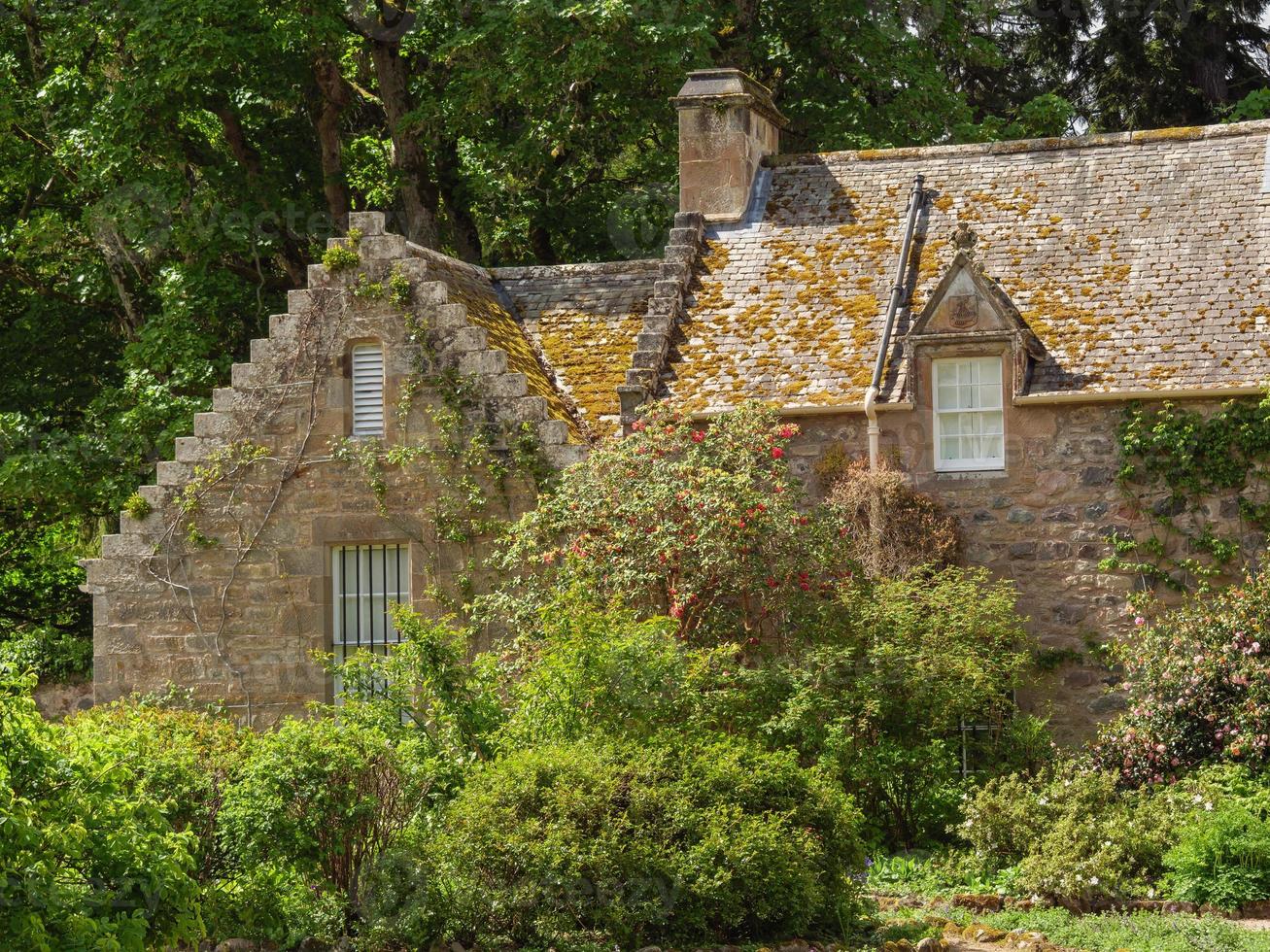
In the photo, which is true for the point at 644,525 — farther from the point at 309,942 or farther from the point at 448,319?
the point at 309,942

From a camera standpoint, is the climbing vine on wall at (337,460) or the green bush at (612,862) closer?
the green bush at (612,862)

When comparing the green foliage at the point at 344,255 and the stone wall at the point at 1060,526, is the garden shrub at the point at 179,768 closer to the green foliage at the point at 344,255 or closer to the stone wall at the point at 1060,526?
the green foliage at the point at 344,255

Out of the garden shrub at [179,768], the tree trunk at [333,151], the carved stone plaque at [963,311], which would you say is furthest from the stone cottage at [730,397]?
the tree trunk at [333,151]

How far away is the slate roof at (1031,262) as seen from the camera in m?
18.0

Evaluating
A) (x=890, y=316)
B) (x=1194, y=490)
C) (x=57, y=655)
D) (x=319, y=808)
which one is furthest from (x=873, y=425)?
(x=57, y=655)

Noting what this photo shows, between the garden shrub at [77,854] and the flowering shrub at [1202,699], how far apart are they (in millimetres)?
8516

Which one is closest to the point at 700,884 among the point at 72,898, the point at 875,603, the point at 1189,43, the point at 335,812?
the point at 335,812

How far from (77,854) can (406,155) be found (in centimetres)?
1881

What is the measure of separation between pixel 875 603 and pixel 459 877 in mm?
5924

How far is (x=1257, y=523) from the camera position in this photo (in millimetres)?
17094

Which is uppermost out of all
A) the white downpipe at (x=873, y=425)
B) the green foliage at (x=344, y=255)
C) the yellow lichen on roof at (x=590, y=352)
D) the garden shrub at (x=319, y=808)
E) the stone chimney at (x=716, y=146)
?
the stone chimney at (x=716, y=146)

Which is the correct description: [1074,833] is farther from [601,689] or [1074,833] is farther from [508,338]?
[508,338]

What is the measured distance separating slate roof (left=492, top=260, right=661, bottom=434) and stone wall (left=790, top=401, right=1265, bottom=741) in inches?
123

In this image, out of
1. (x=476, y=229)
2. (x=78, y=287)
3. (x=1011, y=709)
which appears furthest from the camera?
(x=476, y=229)
